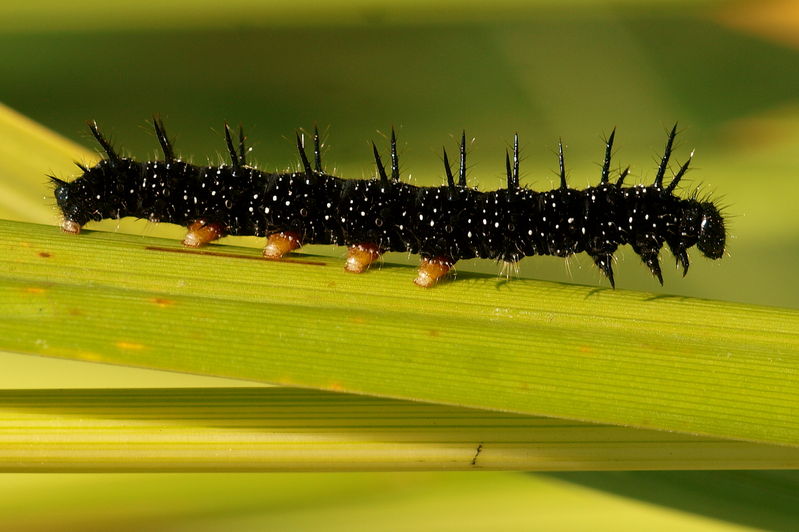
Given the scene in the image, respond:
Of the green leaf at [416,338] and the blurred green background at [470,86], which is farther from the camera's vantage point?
the blurred green background at [470,86]

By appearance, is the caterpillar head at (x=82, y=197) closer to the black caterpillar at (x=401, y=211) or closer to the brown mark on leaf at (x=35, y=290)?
the black caterpillar at (x=401, y=211)

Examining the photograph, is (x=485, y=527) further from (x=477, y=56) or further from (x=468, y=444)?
(x=477, y=56)

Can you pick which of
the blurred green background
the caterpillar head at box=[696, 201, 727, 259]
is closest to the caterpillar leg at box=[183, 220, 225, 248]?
the blurred green background

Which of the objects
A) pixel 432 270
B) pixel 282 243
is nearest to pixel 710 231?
pixel 432 270

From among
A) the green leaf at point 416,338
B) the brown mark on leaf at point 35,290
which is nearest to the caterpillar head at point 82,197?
the green leaf at point 416,338

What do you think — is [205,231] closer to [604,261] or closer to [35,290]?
[35,290]

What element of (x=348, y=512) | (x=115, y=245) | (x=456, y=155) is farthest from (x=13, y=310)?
(x=456, y=155)
